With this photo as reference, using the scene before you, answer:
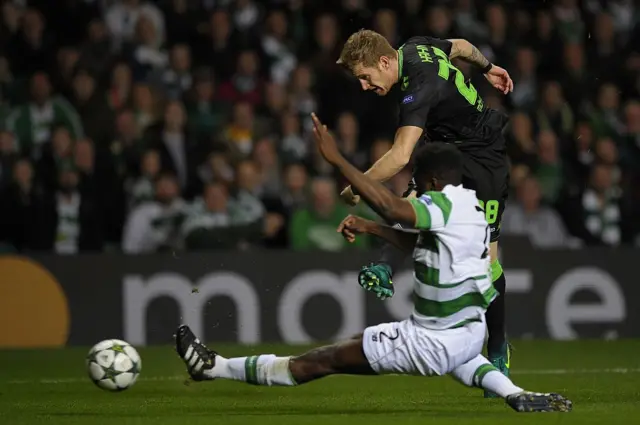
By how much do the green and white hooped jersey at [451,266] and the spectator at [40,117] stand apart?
8.22 meters

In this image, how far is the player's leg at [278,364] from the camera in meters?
7.55

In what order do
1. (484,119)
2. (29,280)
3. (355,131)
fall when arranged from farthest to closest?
1. (355,131)
2. (29,280)
3. (484,119)

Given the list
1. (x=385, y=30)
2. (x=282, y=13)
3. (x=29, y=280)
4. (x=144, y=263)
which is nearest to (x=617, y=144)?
(x=385, y=30)

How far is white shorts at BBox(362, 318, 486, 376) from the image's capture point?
7328 mm

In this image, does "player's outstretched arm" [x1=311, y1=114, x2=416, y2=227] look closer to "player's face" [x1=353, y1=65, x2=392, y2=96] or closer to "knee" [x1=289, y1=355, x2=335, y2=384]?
"knee" [x1=289, y1=355, x2=335, y2=384]

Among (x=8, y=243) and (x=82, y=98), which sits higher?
(x=82, y=98)

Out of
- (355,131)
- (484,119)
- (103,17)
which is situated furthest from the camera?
(103,17)

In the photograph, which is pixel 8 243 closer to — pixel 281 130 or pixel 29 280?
pixel 29 280

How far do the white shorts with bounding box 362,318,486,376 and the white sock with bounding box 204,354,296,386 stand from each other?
1.90ft

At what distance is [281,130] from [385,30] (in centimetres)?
168

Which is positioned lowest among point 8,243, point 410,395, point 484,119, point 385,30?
point 410,395

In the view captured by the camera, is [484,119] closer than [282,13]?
Yes

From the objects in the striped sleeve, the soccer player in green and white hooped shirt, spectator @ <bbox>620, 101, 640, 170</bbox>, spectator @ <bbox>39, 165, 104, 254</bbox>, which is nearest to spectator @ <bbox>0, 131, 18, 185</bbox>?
spectator @ <bbox>39, 165, 104, 254</bbox>

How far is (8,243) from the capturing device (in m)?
14.3
